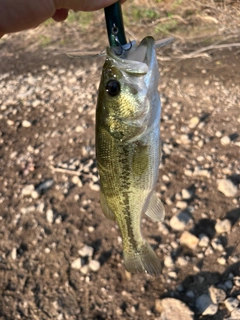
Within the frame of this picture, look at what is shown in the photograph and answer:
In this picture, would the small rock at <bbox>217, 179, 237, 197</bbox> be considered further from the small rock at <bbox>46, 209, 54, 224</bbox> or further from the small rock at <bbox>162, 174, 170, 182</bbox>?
the small rock at <bbox>46, 209, 54, 224</bbox>

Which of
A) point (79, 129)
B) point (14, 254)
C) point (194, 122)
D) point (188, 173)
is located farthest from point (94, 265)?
point (194, 122)

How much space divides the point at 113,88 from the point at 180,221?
1.68 meters

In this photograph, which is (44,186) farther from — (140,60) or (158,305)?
(140,60)

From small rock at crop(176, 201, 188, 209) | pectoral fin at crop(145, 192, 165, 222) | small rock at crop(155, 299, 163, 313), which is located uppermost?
pectoral fin at crop(145, 192, 165, 222)

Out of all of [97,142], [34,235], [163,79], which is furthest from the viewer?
[163,79]

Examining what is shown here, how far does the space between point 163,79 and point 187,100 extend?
1.51 feet

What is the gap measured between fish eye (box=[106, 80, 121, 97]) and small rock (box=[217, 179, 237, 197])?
1.83 meters

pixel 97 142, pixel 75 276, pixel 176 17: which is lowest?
pixel 75 276

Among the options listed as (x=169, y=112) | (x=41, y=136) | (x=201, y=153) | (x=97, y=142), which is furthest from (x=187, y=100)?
(x=97, y=142)

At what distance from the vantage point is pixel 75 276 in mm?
3020

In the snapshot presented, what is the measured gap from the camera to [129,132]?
1723 mm

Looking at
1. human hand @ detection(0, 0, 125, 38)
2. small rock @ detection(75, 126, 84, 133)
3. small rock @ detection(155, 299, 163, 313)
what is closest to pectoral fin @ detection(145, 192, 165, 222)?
human hand @ detection(0, 0, 125, 38)

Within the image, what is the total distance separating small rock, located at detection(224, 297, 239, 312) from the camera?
2.65 meters

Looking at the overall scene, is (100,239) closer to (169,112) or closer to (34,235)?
(34,235)
